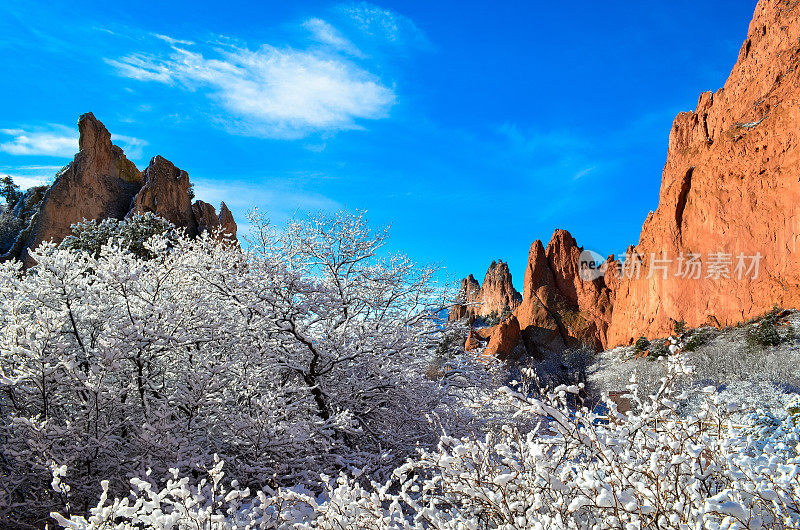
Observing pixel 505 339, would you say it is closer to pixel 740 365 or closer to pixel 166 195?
pixel 740 365

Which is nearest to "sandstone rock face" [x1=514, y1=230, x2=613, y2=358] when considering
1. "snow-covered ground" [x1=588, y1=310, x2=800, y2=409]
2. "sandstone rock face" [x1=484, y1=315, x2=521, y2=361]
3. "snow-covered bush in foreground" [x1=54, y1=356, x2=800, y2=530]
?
"sandstone rock face" [x1=484, y1=315, x2=521, y2=361]

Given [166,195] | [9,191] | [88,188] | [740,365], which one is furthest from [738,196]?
[9,191]

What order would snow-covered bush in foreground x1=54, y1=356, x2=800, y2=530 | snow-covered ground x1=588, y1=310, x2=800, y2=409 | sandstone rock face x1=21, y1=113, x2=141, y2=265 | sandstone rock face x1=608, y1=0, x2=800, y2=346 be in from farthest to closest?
1. sandstone rock face x1=21, y1=113, x2=141, y2=265
2. sandstone rock face x1=608, y1=0, x2=800, y2=346
3. snow-covered ground x1=588, y1=310, x2=800, y2=409
4. snow-covered bush in foreground x1=54, y1=356, x2=800, y2=530

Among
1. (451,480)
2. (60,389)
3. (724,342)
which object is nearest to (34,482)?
(60,389)

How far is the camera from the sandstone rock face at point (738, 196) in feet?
73.0

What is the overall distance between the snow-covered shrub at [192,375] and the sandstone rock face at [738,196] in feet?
78.3

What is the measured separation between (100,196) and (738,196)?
40.7 metres

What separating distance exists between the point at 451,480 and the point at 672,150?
37.0m

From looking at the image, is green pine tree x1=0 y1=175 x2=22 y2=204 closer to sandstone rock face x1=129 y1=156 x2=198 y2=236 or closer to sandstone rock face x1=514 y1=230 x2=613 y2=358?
sandstone rock face x1=129 y1=156 x2=198 y2=236

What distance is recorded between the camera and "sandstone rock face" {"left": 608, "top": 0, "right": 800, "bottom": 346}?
877 inches

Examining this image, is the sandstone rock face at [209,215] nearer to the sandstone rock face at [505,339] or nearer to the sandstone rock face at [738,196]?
the sandstone rock face at [505,339]

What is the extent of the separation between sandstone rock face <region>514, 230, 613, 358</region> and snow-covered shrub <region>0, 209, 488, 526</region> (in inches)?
1152

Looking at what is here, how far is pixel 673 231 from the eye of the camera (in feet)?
94.1

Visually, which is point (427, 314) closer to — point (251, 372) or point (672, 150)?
point (251, 372)
